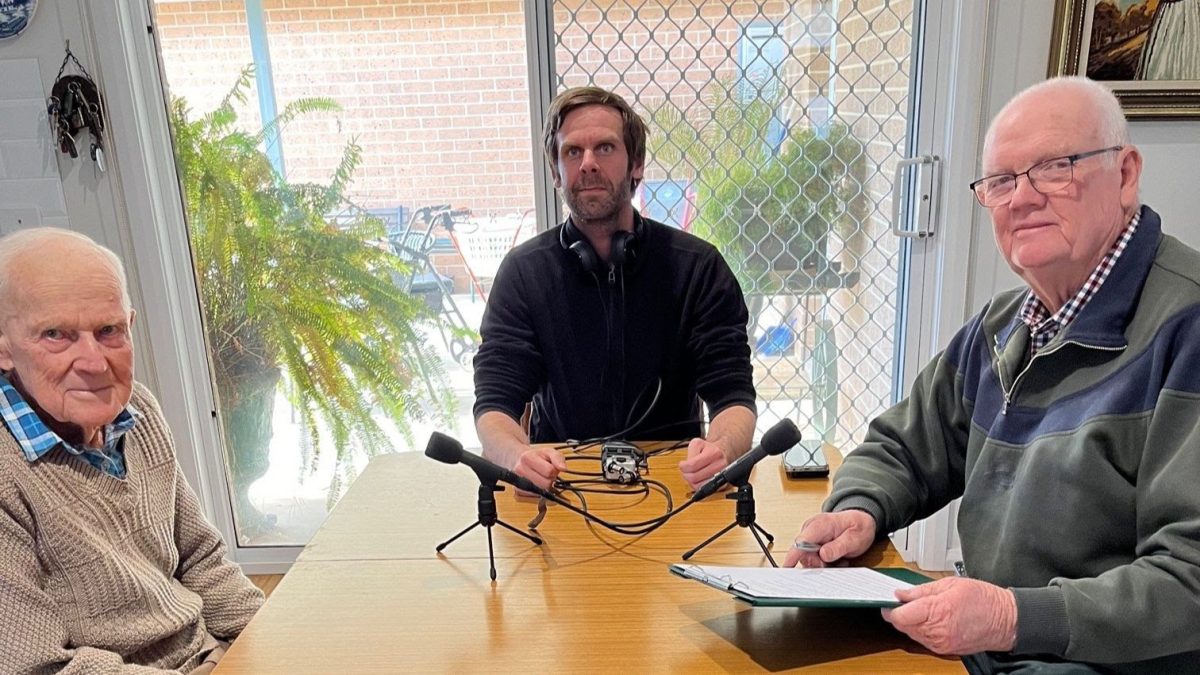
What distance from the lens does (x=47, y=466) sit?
3.57ft

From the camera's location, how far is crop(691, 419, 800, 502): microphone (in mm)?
1120

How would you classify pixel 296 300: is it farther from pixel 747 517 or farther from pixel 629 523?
pixel 747 517

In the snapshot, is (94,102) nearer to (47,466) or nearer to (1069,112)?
(47,466)

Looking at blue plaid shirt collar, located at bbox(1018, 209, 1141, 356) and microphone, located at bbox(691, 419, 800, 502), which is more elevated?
blue plaid shirt collar, located at bbox(1018, 209, 1141, 356)

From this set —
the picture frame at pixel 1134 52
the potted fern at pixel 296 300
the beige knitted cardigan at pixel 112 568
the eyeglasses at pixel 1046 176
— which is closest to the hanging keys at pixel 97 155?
the potted fern at pixel 296 300

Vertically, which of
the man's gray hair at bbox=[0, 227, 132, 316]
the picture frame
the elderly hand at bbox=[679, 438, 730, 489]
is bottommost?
the elderly hand at bbox=[679, 438, 730, 489]

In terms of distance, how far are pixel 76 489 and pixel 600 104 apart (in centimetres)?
121

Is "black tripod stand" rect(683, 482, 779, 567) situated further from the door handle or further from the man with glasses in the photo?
the door handle

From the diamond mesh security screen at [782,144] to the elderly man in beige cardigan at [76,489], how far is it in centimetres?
149

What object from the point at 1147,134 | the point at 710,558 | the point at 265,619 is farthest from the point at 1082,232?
the point at 1147,134

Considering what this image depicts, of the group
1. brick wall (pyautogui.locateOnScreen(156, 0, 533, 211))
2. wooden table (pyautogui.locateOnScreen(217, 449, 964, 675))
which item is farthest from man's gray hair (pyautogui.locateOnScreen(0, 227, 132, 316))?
brick wall (pyautogui.locateOnScreen(156, 0, 533, 211))

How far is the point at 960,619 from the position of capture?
2.77ft

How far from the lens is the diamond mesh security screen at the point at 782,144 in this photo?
7.30 ft

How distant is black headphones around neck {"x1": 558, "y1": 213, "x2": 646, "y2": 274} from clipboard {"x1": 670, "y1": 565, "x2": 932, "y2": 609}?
835 millimetres
